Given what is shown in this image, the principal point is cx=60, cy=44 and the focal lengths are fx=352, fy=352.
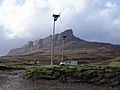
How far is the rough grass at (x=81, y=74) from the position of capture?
176 ft

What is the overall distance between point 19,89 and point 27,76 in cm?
2081

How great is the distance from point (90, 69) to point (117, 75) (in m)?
4.96

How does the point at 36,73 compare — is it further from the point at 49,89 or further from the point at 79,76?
the point at 49,89

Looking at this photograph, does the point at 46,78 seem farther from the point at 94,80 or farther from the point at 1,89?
the point at 1,89

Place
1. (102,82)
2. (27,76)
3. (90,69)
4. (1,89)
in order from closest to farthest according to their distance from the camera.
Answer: (1,89) < (102,82) < (90,69) < (27,76)

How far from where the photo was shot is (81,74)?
5628cm

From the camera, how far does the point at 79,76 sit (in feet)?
185

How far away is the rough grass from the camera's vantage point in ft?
176

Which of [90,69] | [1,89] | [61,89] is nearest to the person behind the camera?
[1,89]

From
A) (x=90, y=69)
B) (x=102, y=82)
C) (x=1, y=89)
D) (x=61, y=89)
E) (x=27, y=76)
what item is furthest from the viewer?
(x=27, y=76)

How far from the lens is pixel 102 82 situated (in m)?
53.2

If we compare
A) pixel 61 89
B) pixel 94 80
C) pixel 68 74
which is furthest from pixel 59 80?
pixel 61 89

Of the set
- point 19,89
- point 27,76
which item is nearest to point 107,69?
point 27,76

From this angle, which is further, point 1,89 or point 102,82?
point 102,82
